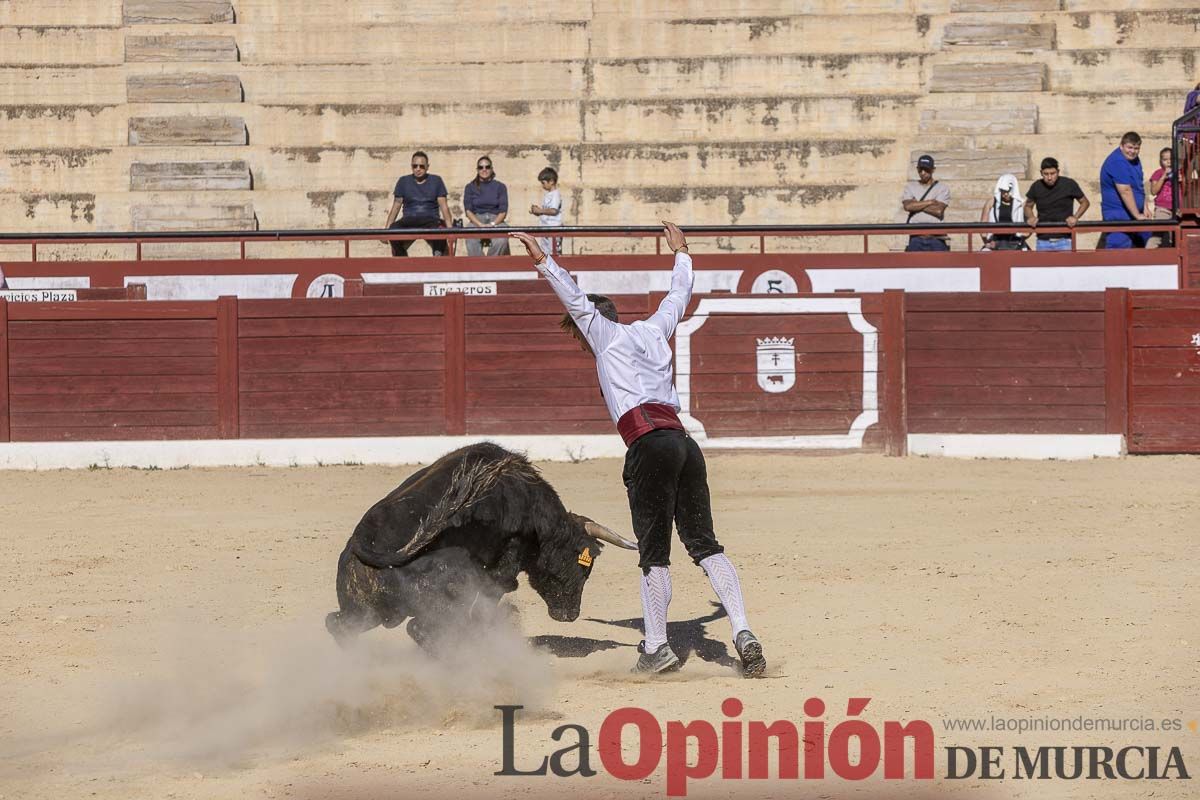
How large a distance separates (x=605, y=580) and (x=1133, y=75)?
11.0 meters

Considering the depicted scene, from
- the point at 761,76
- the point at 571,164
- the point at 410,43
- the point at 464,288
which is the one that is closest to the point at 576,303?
the point at 464,288

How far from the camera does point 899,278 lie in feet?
43.4

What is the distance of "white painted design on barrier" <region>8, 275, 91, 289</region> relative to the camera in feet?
45.5

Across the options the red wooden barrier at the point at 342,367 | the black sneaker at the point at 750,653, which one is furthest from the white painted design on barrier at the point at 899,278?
the black sneaker at the point at 750,653

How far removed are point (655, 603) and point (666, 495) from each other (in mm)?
397

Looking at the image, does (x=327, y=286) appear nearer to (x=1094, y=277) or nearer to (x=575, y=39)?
(x=575, y=39)

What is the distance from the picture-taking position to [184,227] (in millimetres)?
16281

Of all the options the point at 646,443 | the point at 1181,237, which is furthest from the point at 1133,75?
the point at 646,443

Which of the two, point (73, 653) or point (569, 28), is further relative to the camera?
point (569, 28)

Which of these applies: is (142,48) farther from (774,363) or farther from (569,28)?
(774,363)

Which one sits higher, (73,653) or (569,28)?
(569,28)

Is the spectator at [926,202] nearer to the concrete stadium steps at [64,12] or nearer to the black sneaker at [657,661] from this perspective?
the black sneaker at [657,661]

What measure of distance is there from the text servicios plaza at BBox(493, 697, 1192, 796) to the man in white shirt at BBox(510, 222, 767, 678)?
2.18 feet

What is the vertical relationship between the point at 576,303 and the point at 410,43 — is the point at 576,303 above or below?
below
